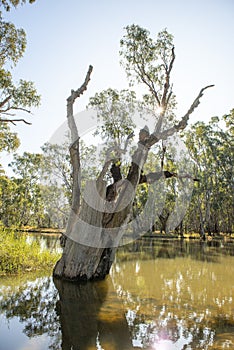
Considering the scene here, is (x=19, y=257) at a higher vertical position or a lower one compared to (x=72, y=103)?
lower

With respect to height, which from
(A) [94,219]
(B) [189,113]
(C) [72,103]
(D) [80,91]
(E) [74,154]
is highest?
(D) [80,91]

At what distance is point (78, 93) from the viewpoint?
1041 cm

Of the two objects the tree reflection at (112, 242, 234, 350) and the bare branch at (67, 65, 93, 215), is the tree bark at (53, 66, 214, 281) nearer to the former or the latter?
the bare branch at (67, 65, 93, 215)

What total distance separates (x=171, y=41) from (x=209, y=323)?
12520 millimetres

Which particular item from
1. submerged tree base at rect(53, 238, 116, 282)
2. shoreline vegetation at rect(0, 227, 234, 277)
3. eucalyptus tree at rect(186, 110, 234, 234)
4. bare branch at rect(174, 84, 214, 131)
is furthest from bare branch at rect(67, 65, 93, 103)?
eucalyptus tree at rect(186, 110, 234, 234)

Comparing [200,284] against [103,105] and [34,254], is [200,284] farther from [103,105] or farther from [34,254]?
[103,105]

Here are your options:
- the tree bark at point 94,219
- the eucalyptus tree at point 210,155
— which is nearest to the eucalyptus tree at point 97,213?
the tree bark at point 94,219

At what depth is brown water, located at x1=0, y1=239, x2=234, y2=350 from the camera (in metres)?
4.46

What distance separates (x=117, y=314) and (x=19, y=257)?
502 cm

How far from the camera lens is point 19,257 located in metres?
9.85

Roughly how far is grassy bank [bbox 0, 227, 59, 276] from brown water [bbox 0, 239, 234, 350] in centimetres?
74

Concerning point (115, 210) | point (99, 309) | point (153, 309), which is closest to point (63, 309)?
point (99, 309)

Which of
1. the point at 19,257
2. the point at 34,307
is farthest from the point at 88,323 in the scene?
the point at 19,257

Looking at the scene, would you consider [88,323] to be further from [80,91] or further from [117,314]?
[80,91]
